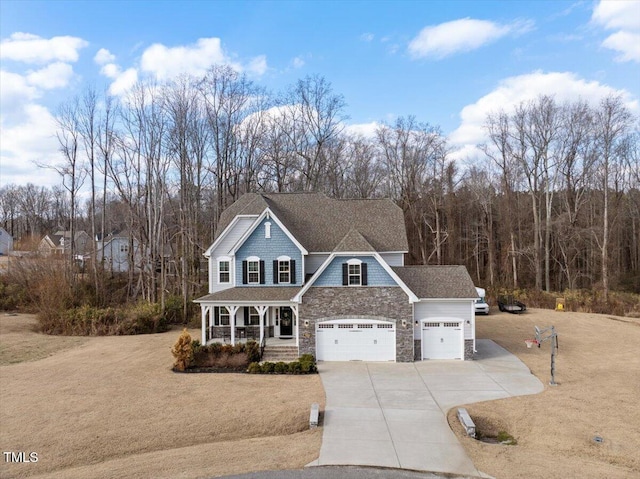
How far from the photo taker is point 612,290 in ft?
127

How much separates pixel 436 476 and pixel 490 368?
33.4ft

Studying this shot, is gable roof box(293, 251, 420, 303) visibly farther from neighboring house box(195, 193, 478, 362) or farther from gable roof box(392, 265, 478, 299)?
gable roof box(392, 265, 478, 299)

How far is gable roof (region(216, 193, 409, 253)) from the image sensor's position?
24.0 meters

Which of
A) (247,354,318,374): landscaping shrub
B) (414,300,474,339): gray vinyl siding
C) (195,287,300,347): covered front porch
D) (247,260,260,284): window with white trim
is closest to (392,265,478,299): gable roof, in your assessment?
(414,300,474,339): gray vinyl siding

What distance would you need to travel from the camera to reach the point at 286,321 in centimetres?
2275

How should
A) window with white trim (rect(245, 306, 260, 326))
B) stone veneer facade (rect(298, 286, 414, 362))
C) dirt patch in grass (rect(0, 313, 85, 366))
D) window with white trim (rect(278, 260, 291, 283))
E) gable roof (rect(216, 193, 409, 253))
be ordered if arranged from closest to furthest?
stone veneer facade (rect(298, 286, 414, 362)), dirt patch in grass (rect(0, 313, 85, 366)), window with white trim (rect(278, 260, 291, 283)), window with white trim (rect(245, 306, 260, 326)), gable roof (rect(216, 193, 409, 253))

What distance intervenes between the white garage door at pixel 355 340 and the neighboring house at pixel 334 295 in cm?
5

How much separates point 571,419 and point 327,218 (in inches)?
636

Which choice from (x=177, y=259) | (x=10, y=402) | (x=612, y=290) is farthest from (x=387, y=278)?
(x=612, y=290)

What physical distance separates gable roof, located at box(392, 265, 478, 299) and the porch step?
20.4 ft

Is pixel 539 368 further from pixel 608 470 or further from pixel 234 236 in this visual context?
pixel 234 236

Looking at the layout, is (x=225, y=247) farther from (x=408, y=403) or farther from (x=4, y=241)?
(x=4, y=241)

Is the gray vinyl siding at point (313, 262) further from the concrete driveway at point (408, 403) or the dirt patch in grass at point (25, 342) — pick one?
the dirt patch in grass at point (25, 342)

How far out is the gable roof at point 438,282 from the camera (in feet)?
65.1
